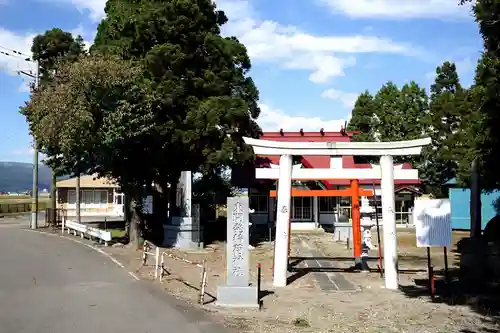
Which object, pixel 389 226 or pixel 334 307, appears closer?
pixel 334 307

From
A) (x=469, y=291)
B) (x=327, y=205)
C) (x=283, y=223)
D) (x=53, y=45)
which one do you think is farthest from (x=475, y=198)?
(x=53, y=45)

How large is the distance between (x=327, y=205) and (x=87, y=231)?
56.7 feet

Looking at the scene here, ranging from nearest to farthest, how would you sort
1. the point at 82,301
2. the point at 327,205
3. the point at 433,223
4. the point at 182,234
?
the point at 82,301, the point at 433,223, the point at 182,234, the point at 327,205

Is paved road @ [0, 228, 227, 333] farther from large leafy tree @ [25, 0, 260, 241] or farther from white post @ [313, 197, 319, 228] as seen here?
white post @ [313, 197, 319, 228]

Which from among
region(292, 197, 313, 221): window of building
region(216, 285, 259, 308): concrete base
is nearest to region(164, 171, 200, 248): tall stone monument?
region(216, 285, 259, 308): concrete base

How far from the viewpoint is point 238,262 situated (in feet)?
41.1

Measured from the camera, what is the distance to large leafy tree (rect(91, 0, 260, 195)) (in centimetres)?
2409

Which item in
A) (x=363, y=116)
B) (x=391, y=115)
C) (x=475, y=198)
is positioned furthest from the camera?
(x=363, y=116)

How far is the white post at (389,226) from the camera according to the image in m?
15.1

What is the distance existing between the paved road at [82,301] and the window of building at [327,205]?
21.0m

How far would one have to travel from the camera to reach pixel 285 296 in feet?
45.9

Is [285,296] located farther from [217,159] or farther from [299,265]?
[217,159]

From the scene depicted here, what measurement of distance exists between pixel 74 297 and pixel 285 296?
5.05 metres

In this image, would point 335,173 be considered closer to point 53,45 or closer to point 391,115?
point 53,45
